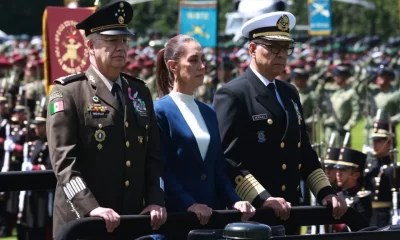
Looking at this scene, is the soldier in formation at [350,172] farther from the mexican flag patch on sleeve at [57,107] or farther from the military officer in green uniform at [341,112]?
the military officer in green uniform at [341,112]

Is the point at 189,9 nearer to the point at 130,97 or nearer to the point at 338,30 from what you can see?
the point at 130,97

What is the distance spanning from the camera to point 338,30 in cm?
5478

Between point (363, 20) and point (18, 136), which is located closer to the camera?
point (18, 136)

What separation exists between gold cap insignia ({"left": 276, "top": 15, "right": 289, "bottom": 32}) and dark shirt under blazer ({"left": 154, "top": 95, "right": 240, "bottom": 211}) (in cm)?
71

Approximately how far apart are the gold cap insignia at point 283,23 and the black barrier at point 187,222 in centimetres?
104

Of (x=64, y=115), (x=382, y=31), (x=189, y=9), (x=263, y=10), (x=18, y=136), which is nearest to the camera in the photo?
(x=64, y=115)

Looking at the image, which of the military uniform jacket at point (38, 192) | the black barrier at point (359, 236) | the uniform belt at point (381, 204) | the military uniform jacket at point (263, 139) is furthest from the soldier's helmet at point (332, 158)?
the black barrier at point (359, 236)

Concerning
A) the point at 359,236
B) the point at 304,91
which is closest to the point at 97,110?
the point at 359,236

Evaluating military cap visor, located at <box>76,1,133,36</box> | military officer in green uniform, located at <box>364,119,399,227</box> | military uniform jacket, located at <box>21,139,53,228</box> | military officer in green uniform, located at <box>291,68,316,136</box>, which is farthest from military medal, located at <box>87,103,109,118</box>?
military officer in green uniform, located at <box>291,68,316,136</box>

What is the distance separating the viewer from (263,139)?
5.71 meters

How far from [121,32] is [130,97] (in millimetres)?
292

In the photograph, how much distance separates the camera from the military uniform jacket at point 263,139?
18.5 ft

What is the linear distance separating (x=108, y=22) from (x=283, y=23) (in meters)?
1.12

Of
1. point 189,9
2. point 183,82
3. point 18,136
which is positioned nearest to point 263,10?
point 189,9
